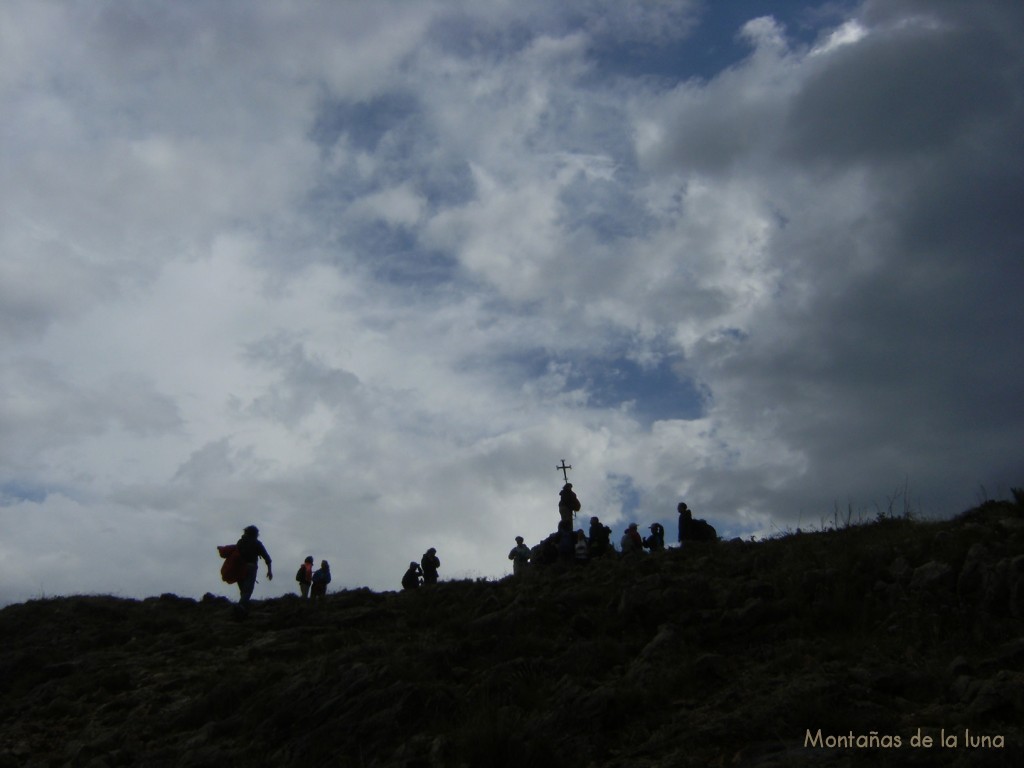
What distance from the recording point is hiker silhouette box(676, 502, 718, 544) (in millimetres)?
22375

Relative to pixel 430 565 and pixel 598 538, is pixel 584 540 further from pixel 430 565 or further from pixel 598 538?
pixel 430 565

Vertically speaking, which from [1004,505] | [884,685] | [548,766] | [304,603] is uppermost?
[1004,505]

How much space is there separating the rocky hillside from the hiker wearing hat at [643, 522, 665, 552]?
5180mm

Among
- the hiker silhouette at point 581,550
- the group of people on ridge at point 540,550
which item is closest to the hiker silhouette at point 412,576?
the group of people on ridge at point 540,550

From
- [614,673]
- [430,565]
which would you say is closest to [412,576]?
[430,565]

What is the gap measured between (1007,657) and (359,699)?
8.84 m

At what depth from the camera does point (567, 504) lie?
77.0 feet

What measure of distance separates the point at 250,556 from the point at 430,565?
686cm

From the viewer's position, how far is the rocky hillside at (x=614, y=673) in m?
10.4

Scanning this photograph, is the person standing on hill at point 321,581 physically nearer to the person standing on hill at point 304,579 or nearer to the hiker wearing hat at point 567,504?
the person standing on hill at point 304,579

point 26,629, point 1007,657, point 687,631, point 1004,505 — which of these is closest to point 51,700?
point 26,629

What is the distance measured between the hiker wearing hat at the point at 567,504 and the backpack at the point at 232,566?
8.24 m

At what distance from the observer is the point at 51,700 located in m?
16.0

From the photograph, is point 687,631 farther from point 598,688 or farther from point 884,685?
point 884,685
